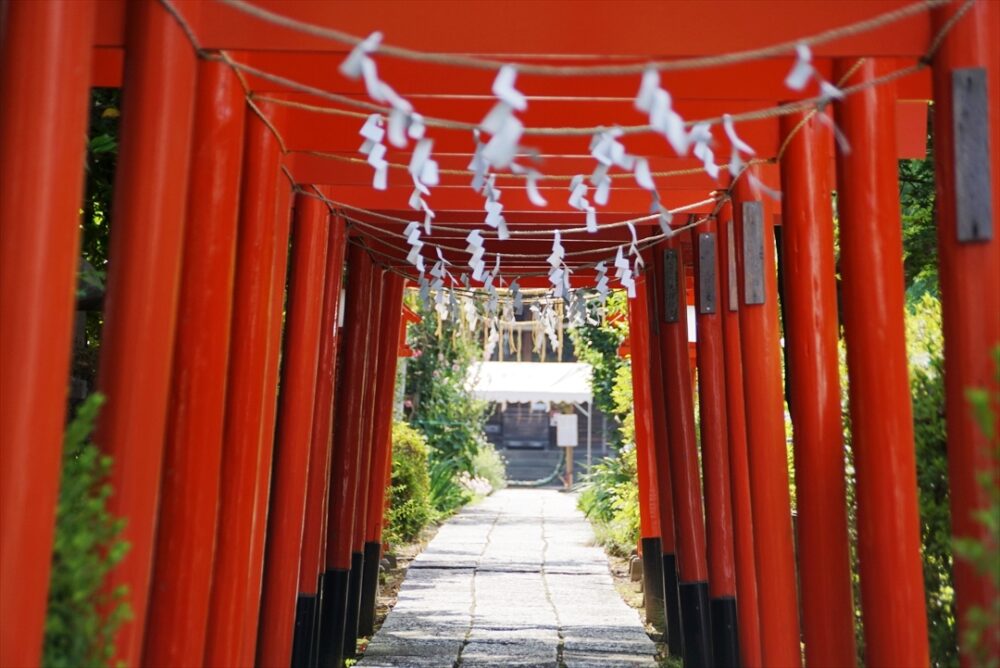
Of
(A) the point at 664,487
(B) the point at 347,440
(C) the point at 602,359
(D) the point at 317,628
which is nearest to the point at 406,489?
(C) the point at 602,359

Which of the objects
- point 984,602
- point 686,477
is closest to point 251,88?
point 984,602

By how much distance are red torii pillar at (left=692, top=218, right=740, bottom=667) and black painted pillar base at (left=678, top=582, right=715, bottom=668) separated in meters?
0.20

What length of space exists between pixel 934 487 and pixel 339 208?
330 cm

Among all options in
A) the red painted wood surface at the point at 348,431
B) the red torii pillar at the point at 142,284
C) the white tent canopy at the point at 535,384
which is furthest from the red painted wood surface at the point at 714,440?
the white tent canopy at the point at 535,384

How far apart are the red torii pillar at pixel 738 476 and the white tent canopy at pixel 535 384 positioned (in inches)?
578

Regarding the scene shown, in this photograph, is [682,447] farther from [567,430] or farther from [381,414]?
[567,430]

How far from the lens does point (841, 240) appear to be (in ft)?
11.4

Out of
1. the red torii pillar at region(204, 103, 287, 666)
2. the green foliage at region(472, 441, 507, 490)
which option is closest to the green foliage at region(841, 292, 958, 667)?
the red torii pillar at region(204, 103, 287, 666)

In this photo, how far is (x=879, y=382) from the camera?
10.8ft

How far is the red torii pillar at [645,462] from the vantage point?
28.0 feet

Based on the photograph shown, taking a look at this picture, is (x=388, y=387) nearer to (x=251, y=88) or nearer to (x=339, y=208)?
(x=339, y=208)

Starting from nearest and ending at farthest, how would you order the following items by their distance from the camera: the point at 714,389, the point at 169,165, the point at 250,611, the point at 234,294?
the point at 169,165
the point at 234,294
the point at 250,611
the point at 714,389

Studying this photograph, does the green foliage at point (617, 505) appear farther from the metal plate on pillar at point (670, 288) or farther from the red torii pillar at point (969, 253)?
the red torii pillar at point (969, 253)

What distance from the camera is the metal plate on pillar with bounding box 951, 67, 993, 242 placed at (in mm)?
2789
